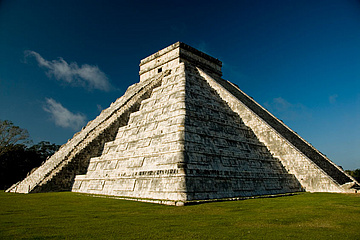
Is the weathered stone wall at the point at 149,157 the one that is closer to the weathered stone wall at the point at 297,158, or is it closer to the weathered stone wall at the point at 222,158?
the weathered stone wall at the point at 222,158

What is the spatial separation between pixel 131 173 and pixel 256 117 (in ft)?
29.9

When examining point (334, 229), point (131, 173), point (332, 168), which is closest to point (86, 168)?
point (131, 173)

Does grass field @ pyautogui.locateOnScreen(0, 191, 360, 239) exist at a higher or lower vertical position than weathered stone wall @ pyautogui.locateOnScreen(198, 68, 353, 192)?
lower

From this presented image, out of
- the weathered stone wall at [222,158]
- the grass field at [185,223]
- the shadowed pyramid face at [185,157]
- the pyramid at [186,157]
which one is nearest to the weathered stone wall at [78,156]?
the pyramid at [186,157]

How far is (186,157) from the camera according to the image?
9.83 metres

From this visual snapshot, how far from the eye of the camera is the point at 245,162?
12.2 metres

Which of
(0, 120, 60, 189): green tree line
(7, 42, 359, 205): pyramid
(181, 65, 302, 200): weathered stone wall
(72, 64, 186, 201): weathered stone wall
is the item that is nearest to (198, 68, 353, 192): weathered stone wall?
(7, 42, 359, 205): pyramid

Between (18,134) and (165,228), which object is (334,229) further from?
(18,134)

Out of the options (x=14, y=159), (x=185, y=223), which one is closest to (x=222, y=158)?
(x=185, y=223)

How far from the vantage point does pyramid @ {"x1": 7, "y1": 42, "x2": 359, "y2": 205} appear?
9859mm

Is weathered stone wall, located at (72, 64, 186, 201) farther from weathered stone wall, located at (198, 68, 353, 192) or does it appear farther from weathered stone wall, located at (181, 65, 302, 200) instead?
weathered stone wall, located at (198, 68, 353, 192)

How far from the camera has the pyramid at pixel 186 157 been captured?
32.3 ft

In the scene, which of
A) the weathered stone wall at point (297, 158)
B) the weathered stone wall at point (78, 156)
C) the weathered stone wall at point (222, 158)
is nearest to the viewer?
the weathered stone wall at point (222, 158)

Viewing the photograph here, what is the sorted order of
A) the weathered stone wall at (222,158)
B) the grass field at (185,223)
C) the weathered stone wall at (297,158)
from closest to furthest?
1. the grass field at (185,223)
2. the weathered stone wall at (222,158)
3. the weathered stone wall at (297,158)
